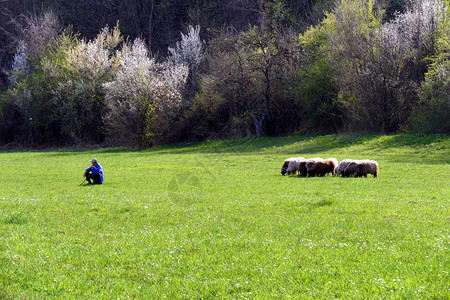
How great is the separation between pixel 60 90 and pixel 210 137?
970 inches

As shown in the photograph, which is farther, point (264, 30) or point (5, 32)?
point (5, 32)

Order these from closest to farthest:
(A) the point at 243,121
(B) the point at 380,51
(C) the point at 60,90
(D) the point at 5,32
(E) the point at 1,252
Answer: (E) the point at 1,252, (B) the point at 380,51, (A) the point at 243,121, (C) the point at 60,90, (D) the point at 5,32

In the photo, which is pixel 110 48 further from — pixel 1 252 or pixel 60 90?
pixel 1 252

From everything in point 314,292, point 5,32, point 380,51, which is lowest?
point 314,292

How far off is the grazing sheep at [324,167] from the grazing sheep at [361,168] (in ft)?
3.21

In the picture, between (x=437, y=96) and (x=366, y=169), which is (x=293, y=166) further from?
(x=437, y=96)

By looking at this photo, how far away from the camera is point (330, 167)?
2719 centimetres

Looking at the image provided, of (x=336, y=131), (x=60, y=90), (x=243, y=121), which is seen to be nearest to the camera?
(x=336, y=131)

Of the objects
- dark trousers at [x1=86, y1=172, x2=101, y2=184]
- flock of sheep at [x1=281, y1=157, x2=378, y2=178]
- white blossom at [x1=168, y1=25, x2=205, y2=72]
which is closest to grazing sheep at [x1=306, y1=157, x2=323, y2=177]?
flock of sheep at [x1=281, y1=157, x2=378, y2=178]

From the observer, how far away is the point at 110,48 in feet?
226

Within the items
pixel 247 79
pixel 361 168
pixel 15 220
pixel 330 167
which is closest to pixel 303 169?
pixel 330 167

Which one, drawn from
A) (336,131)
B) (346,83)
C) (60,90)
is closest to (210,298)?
(346,83)

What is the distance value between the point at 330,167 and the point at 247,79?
30.2 metres

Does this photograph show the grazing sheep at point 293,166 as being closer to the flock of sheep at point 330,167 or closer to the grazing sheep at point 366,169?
the flock of sheep at point 330,167
